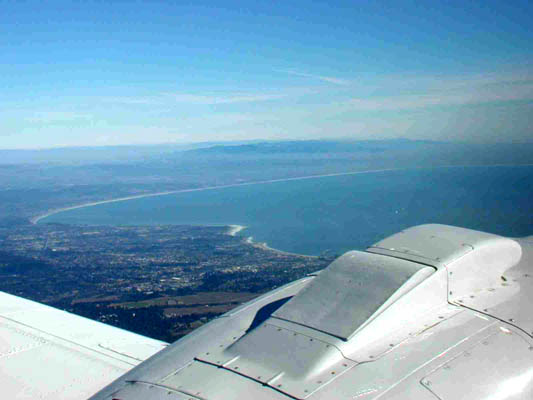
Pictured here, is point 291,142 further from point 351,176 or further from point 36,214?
point 36,214

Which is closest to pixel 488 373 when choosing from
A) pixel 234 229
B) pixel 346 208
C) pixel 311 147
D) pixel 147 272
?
pixel 147 272

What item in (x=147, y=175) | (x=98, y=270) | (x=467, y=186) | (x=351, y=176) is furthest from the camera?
(x=147, y=175)

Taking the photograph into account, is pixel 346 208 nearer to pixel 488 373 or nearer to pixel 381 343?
pixel 381 343

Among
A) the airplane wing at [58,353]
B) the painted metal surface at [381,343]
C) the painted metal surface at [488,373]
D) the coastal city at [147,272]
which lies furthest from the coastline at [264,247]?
the painted metal surface at [488,373]

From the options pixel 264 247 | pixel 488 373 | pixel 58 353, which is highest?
pixel 488 373

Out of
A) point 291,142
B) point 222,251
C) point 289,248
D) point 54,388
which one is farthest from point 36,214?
point 291,142

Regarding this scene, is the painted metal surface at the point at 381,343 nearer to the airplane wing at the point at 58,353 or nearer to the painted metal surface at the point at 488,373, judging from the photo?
the painted metal surface at the point at 488,373
